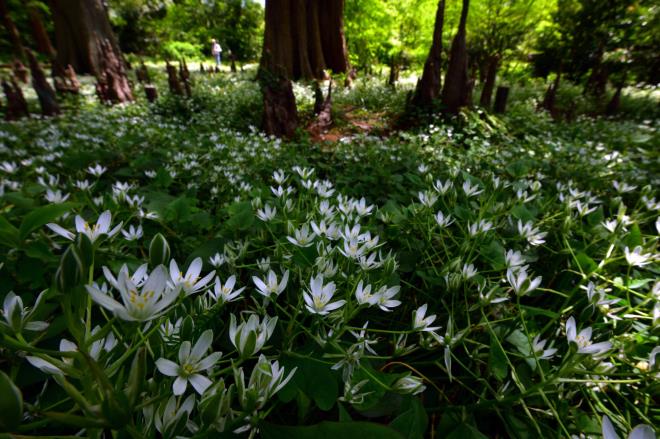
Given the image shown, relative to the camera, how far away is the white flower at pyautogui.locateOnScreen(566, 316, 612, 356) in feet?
2.43

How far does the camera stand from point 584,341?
878 mm

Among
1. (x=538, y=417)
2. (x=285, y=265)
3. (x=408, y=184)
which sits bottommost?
(x=538, y=417)

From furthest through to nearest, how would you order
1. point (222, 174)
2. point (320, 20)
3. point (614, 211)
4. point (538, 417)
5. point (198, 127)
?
point (320, 20) < point (198, 127) < point (222, 174) < point (614, 211) < point (538, 417)

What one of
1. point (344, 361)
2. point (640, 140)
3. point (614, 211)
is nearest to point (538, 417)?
point (344, 361)

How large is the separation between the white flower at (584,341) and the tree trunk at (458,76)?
6.25 meters

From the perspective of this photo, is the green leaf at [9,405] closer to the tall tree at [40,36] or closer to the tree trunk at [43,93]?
the tree trunk at [43,93]

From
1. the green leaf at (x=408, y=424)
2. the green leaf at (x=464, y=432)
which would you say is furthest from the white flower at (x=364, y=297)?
the green leaf at (x=464, y=432)

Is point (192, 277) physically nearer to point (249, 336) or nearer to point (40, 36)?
point (249, 336)

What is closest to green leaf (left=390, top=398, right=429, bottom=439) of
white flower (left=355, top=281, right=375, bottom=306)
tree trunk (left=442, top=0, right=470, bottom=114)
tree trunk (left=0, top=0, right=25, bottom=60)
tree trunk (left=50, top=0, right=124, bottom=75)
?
white flower (left=355, top=281, right=375, bottom=306)

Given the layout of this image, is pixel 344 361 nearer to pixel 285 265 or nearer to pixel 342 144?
pixel 285 265

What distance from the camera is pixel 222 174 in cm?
262

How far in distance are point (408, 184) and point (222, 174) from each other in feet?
5.48

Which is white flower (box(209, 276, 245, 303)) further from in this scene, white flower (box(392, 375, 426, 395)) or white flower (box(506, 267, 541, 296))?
white flower (box(506, 267, 541, 296))

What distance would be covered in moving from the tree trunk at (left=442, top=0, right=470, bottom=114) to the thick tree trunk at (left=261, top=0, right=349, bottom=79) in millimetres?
5276
